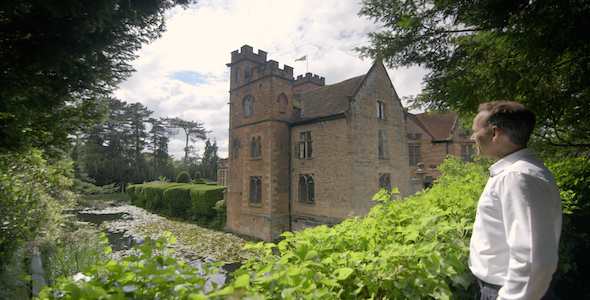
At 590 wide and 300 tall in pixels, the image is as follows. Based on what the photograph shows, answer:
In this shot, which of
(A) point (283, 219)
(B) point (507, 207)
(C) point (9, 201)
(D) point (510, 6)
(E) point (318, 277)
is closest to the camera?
(B) point (507, 207)

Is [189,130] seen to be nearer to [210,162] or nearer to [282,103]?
[210,162]

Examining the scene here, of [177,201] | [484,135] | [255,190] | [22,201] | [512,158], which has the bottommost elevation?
[177,201]

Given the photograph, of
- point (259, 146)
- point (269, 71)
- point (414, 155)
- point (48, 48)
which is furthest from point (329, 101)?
point (48, 48)

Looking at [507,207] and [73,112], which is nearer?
[507,207]

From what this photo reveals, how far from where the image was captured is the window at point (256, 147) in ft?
60.2

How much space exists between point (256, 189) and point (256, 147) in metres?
2.65

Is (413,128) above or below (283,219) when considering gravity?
above

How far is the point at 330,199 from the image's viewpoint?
16078mm

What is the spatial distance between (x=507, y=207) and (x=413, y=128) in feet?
88.9

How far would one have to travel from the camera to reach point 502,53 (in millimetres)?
5023

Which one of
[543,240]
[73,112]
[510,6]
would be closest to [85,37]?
[73,112]

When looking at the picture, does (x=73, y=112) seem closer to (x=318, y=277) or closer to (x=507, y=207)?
(x=318, y=277)

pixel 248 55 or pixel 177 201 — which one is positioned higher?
pixel 248 55

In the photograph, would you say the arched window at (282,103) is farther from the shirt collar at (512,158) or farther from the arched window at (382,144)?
→ the shirt collar at (512,158)
